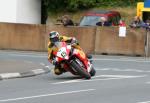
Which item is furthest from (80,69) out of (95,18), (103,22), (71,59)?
(95,18)

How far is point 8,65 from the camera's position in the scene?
70.9 feet

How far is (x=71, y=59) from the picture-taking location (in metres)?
18.0

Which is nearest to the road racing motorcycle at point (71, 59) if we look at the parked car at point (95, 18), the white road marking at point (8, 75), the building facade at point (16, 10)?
the white road marking at point (8, 75)

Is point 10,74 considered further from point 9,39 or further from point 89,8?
point 89,8

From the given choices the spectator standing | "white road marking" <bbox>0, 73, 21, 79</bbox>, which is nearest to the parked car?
the spectator standing

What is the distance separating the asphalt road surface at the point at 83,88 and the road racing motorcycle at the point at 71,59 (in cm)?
28

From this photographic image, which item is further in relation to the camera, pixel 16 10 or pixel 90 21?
pixel 16 10

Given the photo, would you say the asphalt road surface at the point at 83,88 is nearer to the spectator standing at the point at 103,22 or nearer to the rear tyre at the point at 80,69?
the rear tyre at the point at 80,69

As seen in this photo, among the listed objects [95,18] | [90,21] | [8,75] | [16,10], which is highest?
[16,10]

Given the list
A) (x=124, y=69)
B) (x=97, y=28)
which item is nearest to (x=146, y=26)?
(x=97, y=28)

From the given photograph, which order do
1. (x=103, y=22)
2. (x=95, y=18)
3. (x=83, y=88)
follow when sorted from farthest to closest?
(x=95, y=18), (x=103, y=22), (x=83, y=88)

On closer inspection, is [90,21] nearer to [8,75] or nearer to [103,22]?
[103,22]

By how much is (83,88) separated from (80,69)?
2361mm

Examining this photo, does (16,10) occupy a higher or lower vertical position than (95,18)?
higher
